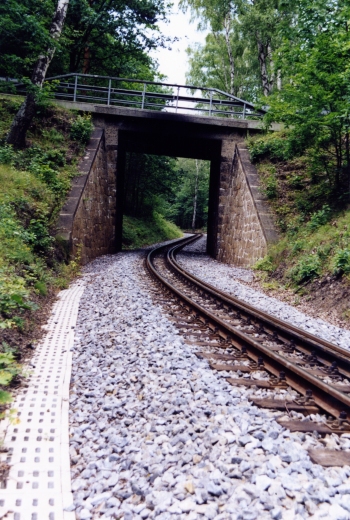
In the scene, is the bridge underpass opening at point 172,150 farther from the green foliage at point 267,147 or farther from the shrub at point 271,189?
the shrub at point 271,189

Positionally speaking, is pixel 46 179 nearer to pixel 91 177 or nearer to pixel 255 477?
pixel 91 177

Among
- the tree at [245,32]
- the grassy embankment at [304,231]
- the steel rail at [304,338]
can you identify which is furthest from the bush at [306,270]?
the tree at [245,32]

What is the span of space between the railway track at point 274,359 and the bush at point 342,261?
7.99ft

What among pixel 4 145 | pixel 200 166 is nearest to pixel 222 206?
pixel 4 145

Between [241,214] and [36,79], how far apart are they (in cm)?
879

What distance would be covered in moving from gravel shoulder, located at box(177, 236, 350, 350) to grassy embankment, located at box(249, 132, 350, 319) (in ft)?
1.80

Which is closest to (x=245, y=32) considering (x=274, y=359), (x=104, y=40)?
(x=104, y=40)

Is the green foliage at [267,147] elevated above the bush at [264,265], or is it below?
above

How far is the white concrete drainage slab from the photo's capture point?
232 cm

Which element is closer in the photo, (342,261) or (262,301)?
(342,261)

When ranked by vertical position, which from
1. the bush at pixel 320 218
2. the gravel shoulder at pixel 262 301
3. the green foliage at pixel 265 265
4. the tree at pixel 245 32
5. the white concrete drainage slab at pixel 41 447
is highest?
the tree at pixel 245 32

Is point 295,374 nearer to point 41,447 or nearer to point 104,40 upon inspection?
point 41,447

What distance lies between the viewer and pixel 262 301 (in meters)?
8.95

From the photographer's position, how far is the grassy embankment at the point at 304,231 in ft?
28.6
